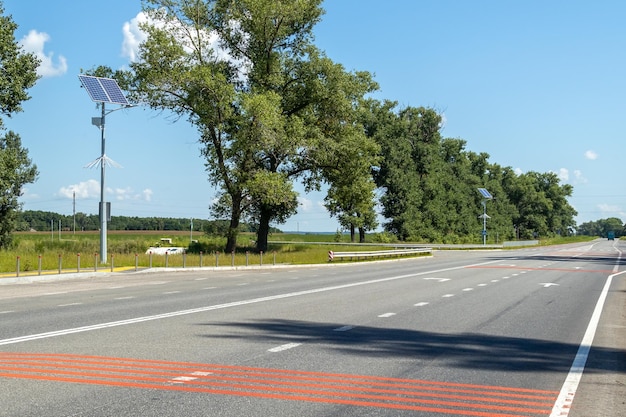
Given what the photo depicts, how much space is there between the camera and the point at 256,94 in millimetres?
39219

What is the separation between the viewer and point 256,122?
126 ft

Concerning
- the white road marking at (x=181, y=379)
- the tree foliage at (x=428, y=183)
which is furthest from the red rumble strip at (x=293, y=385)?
the tree foliage at (x=428, y=183)

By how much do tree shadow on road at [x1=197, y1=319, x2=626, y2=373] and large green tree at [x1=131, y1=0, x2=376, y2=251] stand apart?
28012mm

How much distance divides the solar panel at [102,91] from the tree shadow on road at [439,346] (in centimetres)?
2171

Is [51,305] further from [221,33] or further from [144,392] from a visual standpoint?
[221,33]

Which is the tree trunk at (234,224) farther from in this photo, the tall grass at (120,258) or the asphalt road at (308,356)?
the asphalt road at (308,356)

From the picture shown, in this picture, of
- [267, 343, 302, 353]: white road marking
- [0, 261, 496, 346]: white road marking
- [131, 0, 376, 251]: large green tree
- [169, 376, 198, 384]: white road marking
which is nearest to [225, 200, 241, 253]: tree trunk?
[131, 0, 376, 251]: large green tree

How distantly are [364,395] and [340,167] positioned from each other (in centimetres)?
3896

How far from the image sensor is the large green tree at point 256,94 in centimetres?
3925

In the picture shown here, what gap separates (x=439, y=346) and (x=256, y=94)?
3168cm

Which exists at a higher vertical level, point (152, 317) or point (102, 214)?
point (102, 214)

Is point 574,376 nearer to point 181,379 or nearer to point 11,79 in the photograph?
point 181,379

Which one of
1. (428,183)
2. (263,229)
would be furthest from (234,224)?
(428,183)

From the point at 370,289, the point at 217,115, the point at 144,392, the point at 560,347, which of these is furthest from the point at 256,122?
the point at 144,392
